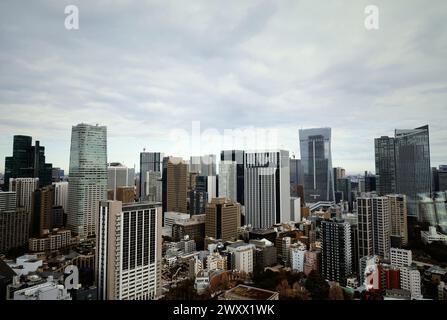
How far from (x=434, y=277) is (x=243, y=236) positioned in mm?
5775

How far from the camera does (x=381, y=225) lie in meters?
6.13

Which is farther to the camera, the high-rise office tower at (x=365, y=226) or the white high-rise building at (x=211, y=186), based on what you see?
the white high-rise building at (x=211, y=186)

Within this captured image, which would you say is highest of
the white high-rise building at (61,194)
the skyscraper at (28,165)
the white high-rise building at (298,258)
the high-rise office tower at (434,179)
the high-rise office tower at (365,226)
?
the skyscraper at (28,165)

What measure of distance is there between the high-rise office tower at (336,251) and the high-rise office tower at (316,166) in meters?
3.63

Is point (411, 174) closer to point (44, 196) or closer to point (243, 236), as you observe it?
point (243, 236)

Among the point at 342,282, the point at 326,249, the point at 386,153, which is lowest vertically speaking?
the point at 342,282

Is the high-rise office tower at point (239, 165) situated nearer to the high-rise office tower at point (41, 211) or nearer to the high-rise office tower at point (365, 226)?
the high-rise office tower at point (365, 226)

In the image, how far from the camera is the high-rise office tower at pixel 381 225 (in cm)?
602

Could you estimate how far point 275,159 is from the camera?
40.7 feet

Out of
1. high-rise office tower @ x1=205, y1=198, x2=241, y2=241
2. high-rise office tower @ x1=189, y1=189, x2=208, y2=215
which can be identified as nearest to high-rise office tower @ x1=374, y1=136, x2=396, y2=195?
high-rise office tower @ x1=205, y1=198, x2=241, y2=241

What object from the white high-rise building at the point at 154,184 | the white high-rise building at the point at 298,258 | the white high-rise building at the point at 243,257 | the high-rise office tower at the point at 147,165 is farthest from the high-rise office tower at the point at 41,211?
the white high-rise building at the point at 298,258

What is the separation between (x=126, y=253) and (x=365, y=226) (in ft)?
16.3

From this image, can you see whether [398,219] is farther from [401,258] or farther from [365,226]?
[401,258]
